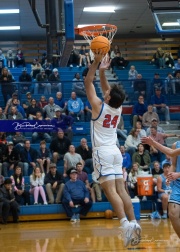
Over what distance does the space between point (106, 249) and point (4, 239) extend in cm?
321

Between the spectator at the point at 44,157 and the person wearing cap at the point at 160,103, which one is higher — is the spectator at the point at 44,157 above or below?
below

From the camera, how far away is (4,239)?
14.2 meters

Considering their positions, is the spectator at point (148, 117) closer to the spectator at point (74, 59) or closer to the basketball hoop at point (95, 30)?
the spectator at point (74, 59)

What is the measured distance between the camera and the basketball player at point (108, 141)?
8547 millimetres

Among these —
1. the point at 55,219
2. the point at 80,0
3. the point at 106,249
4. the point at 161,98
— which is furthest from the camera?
the point at 80,0

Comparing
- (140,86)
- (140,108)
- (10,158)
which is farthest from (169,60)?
(10,158)

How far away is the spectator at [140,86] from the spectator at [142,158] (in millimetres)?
3443

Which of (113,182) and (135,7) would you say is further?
(135,7)

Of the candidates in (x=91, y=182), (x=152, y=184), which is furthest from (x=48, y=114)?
(x=152, y=184)

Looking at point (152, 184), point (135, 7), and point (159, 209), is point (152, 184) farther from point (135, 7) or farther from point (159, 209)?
point (135, 7)

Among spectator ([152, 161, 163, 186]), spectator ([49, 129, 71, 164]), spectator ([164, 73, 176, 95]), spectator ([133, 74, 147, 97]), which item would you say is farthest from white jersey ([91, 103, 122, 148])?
spectator ([164, 73, 176, 95])

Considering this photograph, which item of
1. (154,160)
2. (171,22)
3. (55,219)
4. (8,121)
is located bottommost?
(55,219)

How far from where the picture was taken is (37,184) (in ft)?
62.5

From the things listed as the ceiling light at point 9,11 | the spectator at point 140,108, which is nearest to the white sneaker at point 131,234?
the spectator at point 140,108
